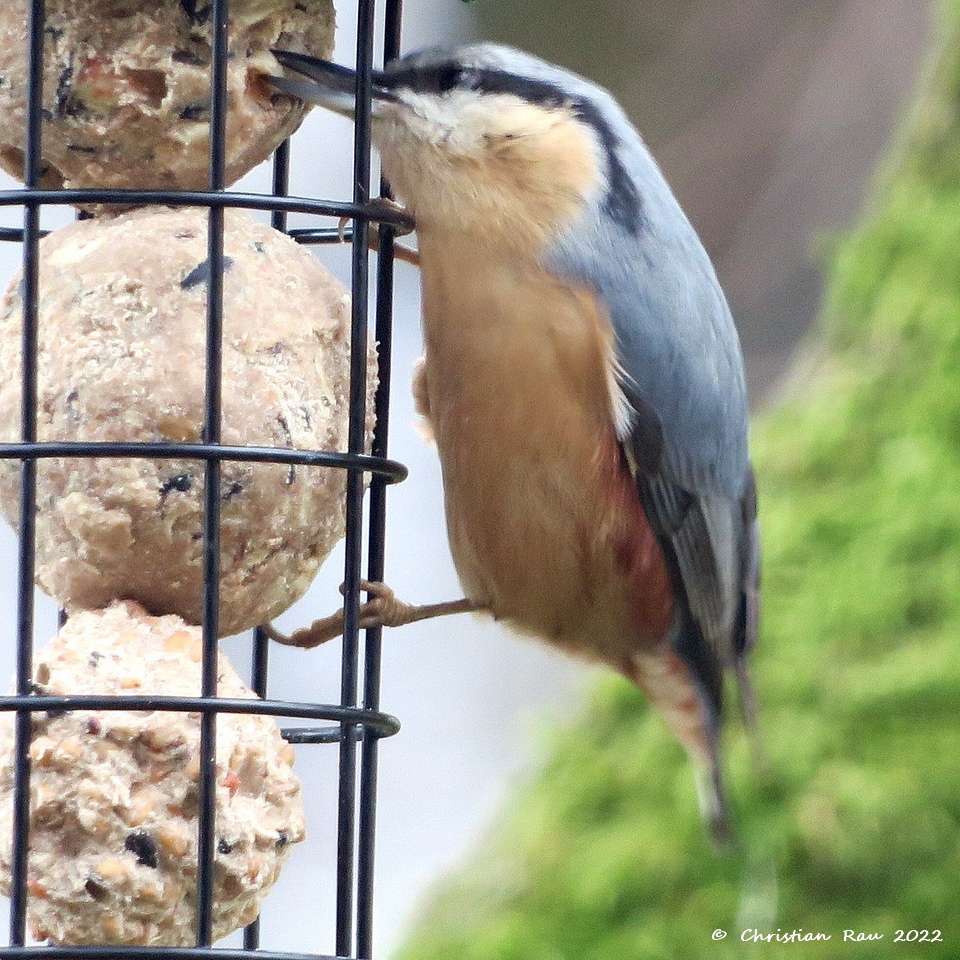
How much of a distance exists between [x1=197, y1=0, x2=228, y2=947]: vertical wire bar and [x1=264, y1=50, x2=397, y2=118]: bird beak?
0.52ft

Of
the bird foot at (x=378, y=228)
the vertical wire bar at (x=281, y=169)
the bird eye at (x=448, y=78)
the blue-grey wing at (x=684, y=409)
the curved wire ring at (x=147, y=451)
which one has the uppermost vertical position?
the bird eye at (x=448, y=78)

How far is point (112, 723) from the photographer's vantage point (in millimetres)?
2068

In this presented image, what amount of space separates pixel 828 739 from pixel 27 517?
1658mm

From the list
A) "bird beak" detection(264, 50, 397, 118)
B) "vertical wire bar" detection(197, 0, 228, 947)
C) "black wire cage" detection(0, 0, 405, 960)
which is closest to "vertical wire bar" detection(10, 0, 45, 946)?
"black wire cage" detection(0, 0, 405, 960)

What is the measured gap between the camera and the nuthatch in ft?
9.11

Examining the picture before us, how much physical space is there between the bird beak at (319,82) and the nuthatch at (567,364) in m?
0.30

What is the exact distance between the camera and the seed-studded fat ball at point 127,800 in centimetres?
204

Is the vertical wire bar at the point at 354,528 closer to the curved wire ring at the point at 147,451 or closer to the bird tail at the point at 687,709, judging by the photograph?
the curved wire ring at the point at 147,451

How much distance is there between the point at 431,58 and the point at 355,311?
0.60 meters

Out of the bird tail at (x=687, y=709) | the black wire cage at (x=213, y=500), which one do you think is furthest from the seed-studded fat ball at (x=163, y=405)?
the bird tail at (x=687, y=709)

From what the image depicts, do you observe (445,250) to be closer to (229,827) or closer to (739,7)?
(229,827)

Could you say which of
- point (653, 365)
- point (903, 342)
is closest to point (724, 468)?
point (653, 365)

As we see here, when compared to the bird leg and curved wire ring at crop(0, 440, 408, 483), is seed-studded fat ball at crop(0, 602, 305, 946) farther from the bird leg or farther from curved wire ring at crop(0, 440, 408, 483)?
the bird leg

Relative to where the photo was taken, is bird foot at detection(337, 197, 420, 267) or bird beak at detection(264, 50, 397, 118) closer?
bird beak at detection(264, 50, 397, 118)
